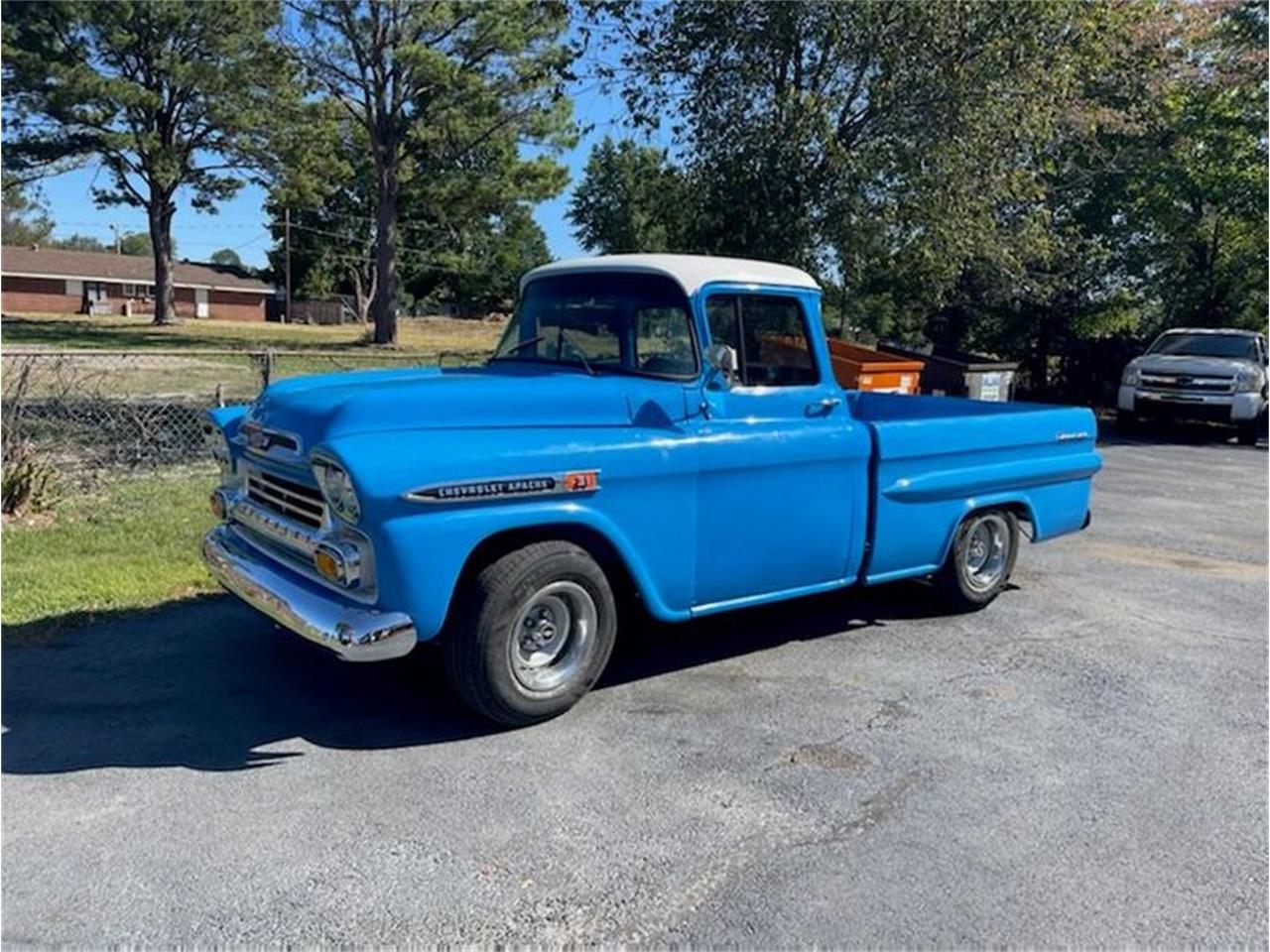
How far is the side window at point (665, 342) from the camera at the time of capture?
15.9 feet

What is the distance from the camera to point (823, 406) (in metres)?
5.30

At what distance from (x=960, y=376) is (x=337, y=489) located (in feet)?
38.2

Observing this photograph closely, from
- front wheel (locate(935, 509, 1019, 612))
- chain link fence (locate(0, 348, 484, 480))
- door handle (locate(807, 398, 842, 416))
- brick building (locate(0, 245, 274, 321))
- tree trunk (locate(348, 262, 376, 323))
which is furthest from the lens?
tree trunk (locate(348, 262, 376, 323))

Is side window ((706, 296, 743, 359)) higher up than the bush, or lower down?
higher up

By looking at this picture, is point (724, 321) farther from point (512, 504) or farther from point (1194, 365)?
point (1194, 365)

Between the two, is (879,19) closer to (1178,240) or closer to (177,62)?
(1178,240)

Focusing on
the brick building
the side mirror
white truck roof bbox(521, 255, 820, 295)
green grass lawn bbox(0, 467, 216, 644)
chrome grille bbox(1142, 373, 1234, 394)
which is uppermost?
the brick building

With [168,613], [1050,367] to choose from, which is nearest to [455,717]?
[168,613]

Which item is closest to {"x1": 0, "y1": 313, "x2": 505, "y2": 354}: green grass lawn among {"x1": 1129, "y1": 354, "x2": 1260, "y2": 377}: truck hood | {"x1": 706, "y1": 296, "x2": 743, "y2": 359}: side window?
{"x1": 1129, "y1": 354, "x2": 1260, "y2": 377}: truck hood

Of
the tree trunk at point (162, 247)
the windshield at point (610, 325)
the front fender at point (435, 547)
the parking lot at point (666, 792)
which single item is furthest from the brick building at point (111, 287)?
the front fender at point (435, 547)

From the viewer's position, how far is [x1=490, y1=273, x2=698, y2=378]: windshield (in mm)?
4891

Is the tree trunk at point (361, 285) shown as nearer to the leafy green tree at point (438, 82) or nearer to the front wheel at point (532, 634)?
the leafy green tree at point (438, 82)

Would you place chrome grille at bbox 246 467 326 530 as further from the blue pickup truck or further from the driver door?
the driver door

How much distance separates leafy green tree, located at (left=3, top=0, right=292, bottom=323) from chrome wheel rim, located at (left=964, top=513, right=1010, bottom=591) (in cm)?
3020
